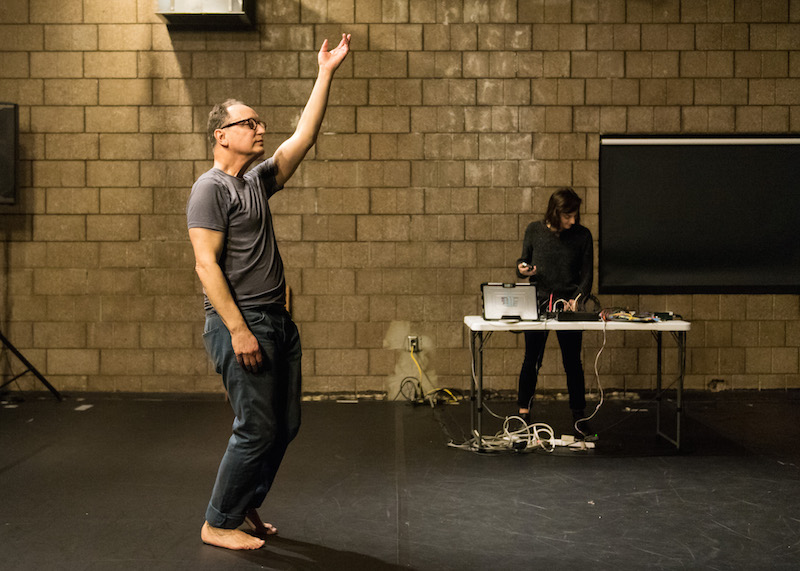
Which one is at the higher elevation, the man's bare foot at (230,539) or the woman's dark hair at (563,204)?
the woman's dark hair at (563,204)

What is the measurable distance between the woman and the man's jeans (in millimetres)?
1960

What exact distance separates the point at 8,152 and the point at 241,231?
3.62 meters

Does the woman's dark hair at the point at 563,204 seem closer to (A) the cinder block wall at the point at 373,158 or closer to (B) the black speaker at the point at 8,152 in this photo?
(A) the cinder block wall at the point at 373,158

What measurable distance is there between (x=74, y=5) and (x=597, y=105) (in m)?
4.17

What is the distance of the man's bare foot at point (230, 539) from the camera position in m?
2.40

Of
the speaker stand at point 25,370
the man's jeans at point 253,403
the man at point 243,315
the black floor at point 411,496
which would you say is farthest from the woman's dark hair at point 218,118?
the speaker stand at point 25,370

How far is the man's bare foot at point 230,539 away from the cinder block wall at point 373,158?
2.70 metres

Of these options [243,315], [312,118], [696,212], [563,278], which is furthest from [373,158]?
[243,315]

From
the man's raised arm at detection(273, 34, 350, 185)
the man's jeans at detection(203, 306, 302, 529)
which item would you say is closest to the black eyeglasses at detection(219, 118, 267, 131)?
the man's raised arm at detection(273, 34, 350, 185)

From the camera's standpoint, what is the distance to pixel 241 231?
2.27 metres

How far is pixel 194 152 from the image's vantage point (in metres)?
5.11

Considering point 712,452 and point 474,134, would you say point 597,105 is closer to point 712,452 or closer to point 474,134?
point 474,134

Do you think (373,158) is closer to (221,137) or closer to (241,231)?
(221,137)

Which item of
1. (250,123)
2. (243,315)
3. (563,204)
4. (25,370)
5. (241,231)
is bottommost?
(25,370)
